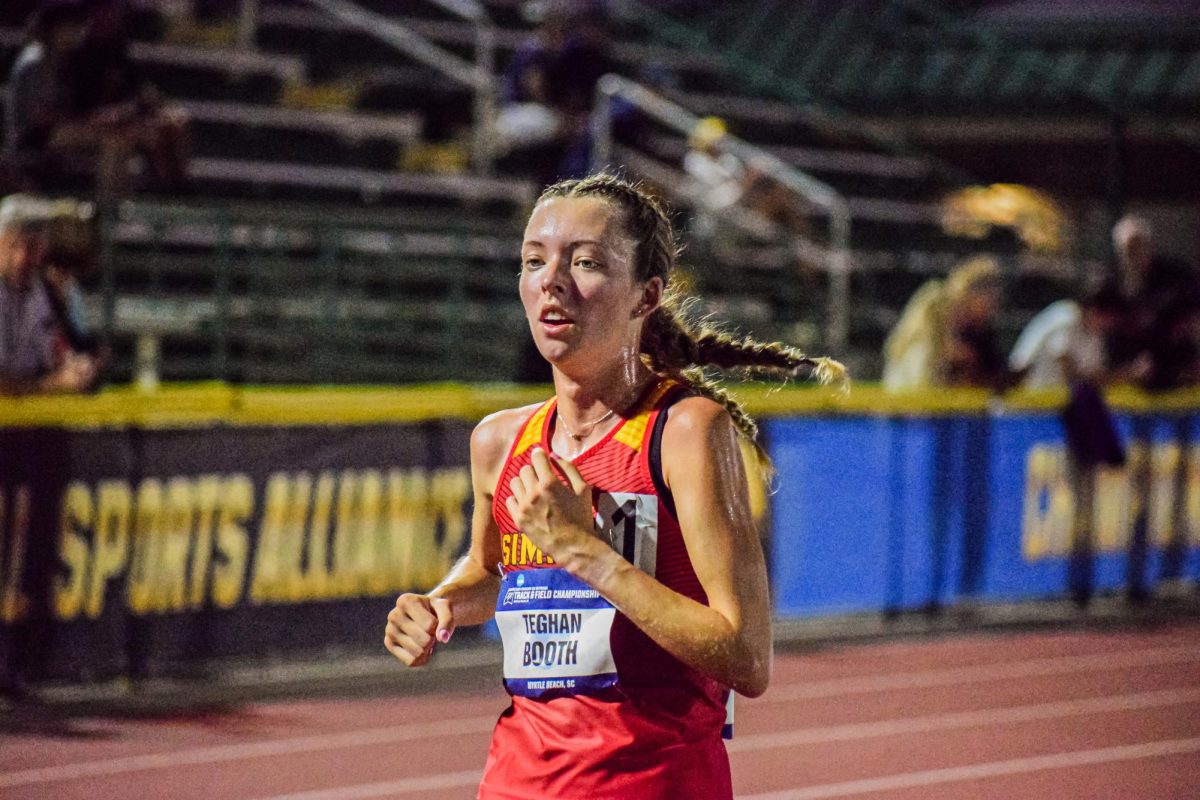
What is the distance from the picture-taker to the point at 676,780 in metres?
2.97

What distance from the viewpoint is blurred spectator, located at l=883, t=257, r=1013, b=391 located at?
11.3 m

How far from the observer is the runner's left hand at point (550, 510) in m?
2.80

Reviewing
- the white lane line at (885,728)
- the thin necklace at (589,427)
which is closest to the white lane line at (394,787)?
the white lane line at (885,728)

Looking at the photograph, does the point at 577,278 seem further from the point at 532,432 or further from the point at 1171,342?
the point at 1171,342

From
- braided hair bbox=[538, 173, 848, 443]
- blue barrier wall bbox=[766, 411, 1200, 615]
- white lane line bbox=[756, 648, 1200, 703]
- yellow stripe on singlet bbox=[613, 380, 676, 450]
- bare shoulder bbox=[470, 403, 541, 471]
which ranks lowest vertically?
white lane line bbox=[756, 648, 1200, 703]

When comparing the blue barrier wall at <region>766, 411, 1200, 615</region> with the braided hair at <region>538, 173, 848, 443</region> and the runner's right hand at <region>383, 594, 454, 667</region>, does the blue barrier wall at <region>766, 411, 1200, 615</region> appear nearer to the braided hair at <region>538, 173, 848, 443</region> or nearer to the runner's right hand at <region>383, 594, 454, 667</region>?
the braided hair at <region>538, 173, 848, 443</region>

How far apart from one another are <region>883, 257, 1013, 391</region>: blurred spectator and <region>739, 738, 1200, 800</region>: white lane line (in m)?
3.78

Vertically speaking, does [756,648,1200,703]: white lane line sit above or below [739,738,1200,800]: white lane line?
below

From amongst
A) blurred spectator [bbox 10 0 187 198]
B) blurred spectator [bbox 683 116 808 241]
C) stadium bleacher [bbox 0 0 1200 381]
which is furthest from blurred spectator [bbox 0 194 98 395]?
blurred spectator [bbox 683 116 808 241]

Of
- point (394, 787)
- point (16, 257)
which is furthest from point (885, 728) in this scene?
point (16, 257)

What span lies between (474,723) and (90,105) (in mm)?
4475

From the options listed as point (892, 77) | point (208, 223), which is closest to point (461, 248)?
point (208, 223)

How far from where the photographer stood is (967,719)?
845 cm

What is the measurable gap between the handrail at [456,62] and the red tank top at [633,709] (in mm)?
12097
